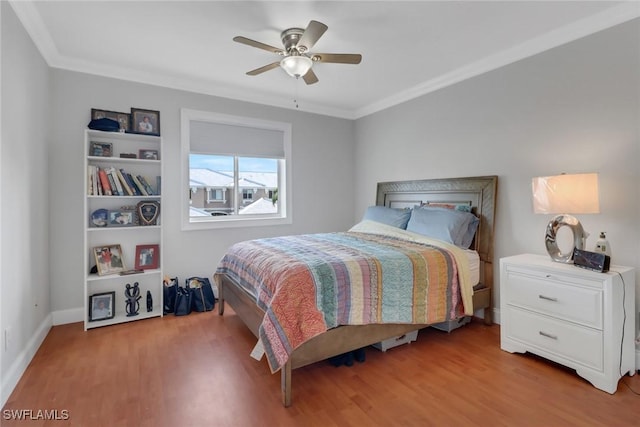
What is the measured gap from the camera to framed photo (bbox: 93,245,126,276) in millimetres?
3082

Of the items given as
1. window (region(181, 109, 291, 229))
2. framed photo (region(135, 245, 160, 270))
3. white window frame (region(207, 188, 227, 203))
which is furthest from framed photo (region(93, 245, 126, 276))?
white window frame (region(207, 188, 227, 203))

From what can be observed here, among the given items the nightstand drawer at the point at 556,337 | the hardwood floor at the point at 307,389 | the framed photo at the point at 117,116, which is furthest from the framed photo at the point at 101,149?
the nightstand drawer at the point at 556,337

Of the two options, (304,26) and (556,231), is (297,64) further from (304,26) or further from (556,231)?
(556,231)

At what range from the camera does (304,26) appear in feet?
7.93

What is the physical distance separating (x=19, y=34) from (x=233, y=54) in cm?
150

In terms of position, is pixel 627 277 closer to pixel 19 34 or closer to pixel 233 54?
pixel 233 54

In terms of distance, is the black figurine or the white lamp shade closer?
the white lamp shade

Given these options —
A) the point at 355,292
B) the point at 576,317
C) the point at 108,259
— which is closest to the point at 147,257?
the point at 108,259

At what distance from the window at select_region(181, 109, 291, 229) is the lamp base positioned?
117 inches

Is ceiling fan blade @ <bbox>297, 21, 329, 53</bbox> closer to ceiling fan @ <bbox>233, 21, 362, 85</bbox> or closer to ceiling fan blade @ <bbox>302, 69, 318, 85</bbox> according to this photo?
ceiling fan @ <bbox>233, 21, 362, 85</bbox>

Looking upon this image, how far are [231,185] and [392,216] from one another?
6.76 feet

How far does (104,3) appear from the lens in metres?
2.16

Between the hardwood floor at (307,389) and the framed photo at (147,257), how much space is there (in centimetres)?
85

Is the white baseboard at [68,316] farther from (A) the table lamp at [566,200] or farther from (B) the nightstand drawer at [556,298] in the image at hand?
(A) the table lamp at [566,200]
